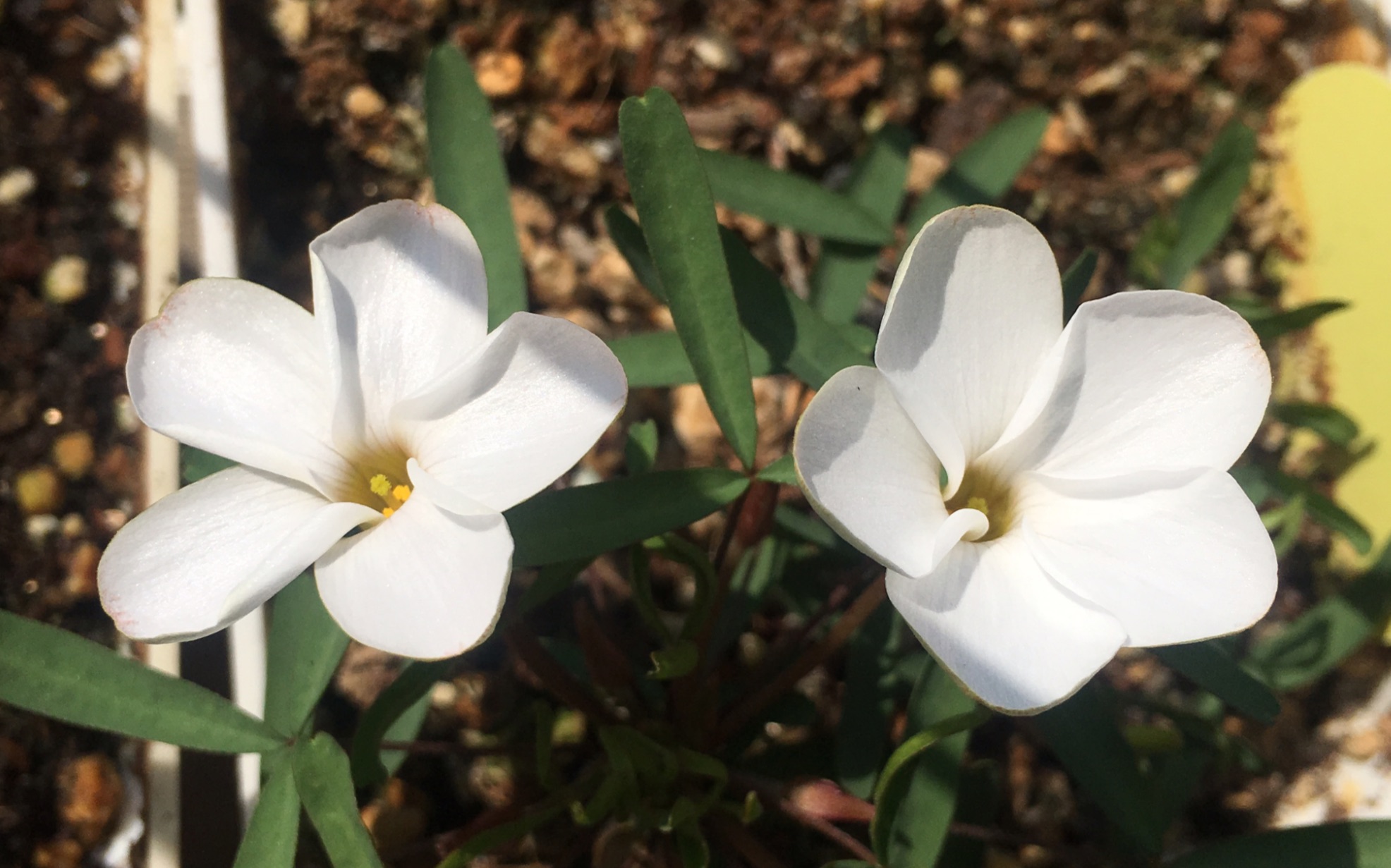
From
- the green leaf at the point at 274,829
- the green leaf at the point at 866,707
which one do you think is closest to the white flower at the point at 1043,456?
the green leaf at the point at 866,707

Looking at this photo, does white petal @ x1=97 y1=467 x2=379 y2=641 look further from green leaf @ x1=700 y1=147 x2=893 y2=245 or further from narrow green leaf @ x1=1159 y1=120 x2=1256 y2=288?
narrow green leaf @ x1=1159 y1=120 x2=1256 y2=288

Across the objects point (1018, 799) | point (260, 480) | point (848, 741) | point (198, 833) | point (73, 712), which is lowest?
point (1018, 799)

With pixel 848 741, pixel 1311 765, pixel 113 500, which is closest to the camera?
pixel 848 741

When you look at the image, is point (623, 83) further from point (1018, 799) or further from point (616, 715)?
point (1018, 799)

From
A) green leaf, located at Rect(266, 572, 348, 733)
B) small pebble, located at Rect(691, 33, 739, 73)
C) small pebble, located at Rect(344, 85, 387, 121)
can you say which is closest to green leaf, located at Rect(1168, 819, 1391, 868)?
green leaf, located at Rect(266, 572, 348, 733)

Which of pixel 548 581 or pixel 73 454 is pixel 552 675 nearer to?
pixel 548 581

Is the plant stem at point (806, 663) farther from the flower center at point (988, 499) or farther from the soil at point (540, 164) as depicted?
the soil at point (540, 164)

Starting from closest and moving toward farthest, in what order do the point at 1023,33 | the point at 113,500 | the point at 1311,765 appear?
the point at 113,500 < the point at 1311,765 < the point at 1023,33

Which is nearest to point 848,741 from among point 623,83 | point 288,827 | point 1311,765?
point 288,827
